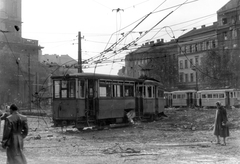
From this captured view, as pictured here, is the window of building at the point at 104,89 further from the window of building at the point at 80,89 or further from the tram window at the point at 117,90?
the window of building at the point at 80,89

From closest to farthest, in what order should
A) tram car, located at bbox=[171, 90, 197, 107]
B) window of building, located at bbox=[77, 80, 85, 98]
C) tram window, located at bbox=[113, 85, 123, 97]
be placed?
window of building, located at bbox=[77, 80, 85, 98], tram window, located at bbox=[113, 85, 123, 97], tram car, located at bbox=[171, 90, 197, 107]

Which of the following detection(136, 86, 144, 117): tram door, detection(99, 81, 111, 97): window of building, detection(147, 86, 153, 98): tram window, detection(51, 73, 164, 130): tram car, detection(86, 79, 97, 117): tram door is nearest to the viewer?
detection(51, 73, 164, 130): tram car

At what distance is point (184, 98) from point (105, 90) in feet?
107

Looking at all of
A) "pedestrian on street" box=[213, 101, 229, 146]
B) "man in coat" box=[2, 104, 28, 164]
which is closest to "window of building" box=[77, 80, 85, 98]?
"pedestrian on street" box=[213, 101, 229, 146]

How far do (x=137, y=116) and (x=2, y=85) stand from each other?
34.2 metres

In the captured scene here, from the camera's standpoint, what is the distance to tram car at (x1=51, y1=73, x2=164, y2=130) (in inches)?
661

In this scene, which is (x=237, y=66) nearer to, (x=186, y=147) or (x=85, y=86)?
(x=85, y=86)

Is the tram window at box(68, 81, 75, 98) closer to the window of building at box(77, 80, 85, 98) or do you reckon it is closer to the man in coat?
the window of building at box(77, 80, 85, 98)

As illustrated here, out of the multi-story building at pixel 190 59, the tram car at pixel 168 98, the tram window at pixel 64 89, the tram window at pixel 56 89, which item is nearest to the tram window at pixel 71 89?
the tram window at pixel 64 89

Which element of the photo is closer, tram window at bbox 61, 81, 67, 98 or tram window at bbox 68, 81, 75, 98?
tram window at bbox 68, 81, 75, 98

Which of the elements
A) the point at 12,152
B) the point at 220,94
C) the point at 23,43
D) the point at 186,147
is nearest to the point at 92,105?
the point at 186,147

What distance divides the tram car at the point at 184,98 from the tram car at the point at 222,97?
10.2 feet

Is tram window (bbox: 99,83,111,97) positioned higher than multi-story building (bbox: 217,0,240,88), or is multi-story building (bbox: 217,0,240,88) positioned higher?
multi-story building (bbox: 217,0,240,88)

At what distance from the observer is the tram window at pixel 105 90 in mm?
17828
